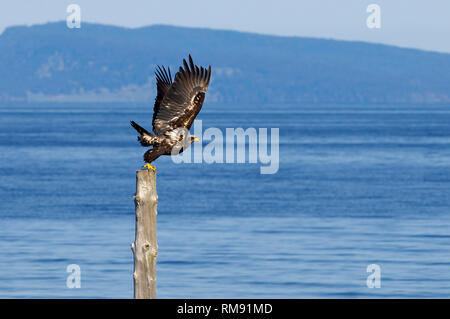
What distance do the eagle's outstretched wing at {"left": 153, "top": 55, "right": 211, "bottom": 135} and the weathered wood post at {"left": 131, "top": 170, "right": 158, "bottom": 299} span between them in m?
1.22

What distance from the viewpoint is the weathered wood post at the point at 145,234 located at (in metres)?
10.2

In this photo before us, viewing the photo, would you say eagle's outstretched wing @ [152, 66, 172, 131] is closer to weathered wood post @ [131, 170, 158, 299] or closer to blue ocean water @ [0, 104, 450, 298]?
weathered wood post @ [131, 170, 158, 299]

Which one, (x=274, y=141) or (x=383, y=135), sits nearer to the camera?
(x=274, y=141)

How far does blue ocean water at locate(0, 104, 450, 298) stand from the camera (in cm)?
2034

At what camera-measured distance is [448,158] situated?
226 feet

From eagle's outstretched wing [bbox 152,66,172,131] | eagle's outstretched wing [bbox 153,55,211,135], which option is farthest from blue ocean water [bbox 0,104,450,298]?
eagle's outstretched wing [bbox 153,55,211,135]

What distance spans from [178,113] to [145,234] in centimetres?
172

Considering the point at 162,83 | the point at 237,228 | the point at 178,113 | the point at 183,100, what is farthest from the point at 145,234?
the point at 237,228

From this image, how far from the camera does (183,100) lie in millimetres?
11453

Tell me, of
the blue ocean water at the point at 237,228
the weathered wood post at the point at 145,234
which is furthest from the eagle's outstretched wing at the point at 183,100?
the blue ocean water at the point at 237,228

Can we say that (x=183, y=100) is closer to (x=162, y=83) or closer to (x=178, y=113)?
(x=178, y=113)
